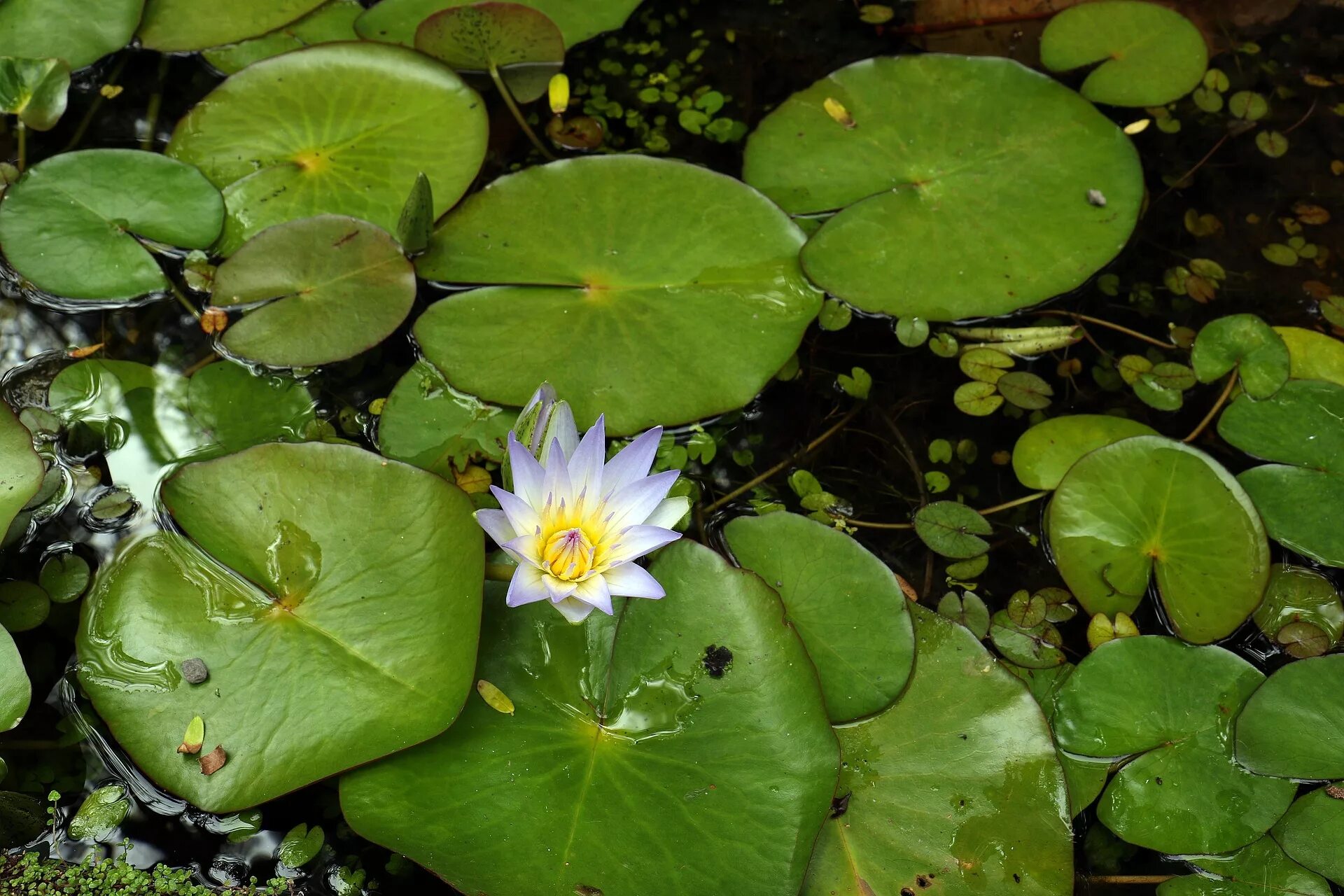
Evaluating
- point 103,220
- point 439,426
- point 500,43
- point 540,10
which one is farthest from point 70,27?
point 439,426

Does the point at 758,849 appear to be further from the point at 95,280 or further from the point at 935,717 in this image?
the point at 95,280

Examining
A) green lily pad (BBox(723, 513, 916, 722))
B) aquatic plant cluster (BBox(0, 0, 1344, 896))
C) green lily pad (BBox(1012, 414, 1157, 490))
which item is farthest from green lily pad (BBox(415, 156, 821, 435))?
green lily pad (BBox(1012, 414, 1157, 490))

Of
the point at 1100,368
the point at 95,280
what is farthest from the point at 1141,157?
the point at 95,280

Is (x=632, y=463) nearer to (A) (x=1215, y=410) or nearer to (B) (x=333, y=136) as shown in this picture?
(B) (x=333, y=136)

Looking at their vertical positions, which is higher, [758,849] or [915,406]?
[915,406]

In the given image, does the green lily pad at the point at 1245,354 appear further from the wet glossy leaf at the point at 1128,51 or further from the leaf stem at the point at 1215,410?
the wet glossy leaf at the point at 1128,51

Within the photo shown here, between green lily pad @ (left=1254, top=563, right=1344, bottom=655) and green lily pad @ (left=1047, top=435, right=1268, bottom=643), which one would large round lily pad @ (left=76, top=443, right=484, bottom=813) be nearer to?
green lily pad @ (left=1047, top=435, right=1268, bottom=643)

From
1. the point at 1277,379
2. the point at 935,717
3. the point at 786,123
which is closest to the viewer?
the point at 935,717
